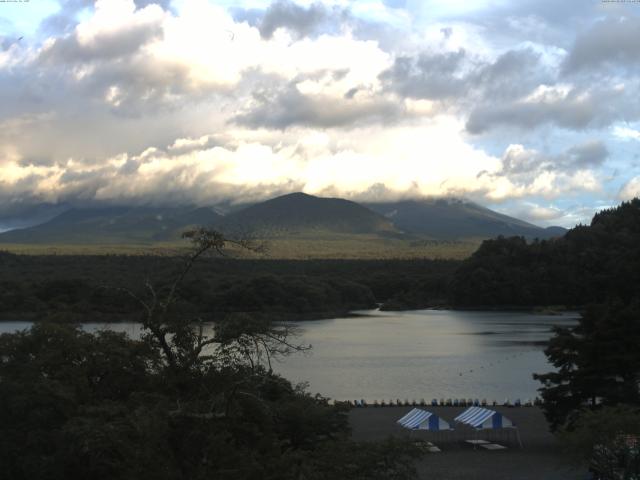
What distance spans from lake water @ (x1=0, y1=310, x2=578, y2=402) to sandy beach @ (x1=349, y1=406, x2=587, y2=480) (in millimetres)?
4730

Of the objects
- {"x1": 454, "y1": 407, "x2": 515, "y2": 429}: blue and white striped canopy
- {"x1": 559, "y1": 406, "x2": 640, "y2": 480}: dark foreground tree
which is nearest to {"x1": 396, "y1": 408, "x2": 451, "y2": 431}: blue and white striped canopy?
{"x1": 454, "y1": 407, "x2": 515, "y2": 429}: blue and white striped canopy

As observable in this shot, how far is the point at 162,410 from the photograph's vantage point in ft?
29.1

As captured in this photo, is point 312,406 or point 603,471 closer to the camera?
point 603,471

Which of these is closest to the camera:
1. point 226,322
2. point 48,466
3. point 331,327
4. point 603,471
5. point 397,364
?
point 226,322

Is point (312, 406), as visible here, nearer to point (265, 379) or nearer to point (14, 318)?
point (265, 379)

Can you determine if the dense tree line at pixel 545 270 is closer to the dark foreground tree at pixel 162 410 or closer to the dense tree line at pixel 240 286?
the dense tree line at pixel 240 286

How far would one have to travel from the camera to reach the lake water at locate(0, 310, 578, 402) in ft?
123

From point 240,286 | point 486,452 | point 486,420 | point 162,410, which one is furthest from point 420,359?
point 162,410

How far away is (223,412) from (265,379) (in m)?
1.14

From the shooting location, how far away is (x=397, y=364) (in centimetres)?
4678

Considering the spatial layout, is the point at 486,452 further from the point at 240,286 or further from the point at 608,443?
the point at 240,286

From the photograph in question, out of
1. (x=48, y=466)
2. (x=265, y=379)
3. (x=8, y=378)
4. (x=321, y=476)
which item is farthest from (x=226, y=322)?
(x=8, y=378)

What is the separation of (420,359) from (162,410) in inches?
1634

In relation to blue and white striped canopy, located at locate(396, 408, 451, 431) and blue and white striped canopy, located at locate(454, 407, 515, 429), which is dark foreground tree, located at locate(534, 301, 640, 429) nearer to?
blue and white striped canopy, located at locate(454, 407, 515, 429)
